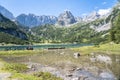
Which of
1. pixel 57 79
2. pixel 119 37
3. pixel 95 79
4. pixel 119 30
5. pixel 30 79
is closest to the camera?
pixel 30 79

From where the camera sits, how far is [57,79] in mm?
40500

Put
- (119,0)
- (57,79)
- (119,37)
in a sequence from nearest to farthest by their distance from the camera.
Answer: (57,79)
(119,0)
(119,37)

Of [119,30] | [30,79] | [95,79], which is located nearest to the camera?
[30,79]

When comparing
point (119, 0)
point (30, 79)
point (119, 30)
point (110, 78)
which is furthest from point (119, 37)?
point (30, 79)

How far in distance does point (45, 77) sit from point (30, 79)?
494 centimetres

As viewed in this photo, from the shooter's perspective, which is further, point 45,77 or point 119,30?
point 119,30

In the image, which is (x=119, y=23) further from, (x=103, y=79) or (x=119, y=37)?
(x=103, y=79)

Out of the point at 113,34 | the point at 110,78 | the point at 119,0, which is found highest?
the point at 119,0

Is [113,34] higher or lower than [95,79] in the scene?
higher

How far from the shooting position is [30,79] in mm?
37969

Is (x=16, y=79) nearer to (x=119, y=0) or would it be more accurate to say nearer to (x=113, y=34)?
(x=119, y=0)

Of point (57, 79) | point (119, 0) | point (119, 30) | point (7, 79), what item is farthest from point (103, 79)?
point (119, 30)

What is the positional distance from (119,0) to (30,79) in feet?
369

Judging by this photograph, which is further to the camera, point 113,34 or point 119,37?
point 113,34
